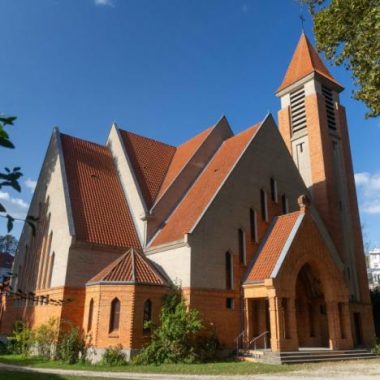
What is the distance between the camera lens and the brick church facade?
1959cm

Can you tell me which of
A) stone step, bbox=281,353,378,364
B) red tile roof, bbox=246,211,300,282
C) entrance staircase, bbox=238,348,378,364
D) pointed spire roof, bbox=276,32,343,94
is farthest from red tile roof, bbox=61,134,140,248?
pointed spire roof, bbox=276,32,343,94

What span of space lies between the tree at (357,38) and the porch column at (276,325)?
9.67 meters

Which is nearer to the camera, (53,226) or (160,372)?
(160,372)

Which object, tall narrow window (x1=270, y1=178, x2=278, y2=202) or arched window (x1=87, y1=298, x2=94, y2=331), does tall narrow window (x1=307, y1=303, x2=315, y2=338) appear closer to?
Answer: tall narrow window (x1=270, y1=178, x2=278, y2=202)

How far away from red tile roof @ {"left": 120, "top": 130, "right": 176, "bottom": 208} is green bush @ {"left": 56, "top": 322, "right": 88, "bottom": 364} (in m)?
9.01

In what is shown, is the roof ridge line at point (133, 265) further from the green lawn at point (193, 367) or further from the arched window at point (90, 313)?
the green lawn at point (193, 367)

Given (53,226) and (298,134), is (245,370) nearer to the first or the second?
(53,226)

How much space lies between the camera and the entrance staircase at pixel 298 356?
58.0ft

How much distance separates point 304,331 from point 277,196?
8.44 meters

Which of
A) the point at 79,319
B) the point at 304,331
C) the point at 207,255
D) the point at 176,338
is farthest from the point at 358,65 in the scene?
the point at 79,319

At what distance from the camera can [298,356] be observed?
1817 cm

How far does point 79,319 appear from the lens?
797 inches

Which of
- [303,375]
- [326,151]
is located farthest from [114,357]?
[326,151]

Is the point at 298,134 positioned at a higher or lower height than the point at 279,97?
lower
